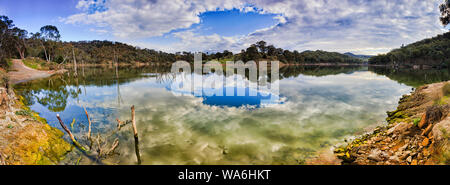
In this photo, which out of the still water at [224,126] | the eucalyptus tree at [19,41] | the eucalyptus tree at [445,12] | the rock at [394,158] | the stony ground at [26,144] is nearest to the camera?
the rock at [394,158]

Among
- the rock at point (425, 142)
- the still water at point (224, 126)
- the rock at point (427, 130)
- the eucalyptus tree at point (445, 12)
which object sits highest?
the eucalyptus tree at point (445, 12)

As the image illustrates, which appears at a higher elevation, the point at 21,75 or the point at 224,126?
the point at 21,75

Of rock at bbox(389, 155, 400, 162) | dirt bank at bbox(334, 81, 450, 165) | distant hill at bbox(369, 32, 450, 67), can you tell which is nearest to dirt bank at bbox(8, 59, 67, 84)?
dirt bank at bbox(334, 81, 450, 165)

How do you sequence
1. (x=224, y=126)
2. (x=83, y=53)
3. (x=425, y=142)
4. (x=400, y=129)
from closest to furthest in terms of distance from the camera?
1. (x=425, y=142)
2. (x=400, y=129)
3. (x=224, y=126)
4. (x=83, y=53)

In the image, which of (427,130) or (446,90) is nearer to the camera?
(427,130)

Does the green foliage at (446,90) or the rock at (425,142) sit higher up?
the green foliage at (446,90)

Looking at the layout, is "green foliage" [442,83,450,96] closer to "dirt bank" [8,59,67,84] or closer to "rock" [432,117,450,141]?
"rock" [432,117,450,141]

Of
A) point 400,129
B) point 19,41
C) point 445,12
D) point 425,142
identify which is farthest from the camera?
point 19,41

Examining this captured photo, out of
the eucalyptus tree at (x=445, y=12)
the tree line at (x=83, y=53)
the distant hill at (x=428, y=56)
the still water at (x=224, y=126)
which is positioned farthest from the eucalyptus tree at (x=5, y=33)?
the distant hill at (x=428, y=56)

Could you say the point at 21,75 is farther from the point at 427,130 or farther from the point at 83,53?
the point at 83,53

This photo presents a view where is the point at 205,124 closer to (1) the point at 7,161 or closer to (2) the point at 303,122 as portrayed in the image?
(2) the point at 303,122

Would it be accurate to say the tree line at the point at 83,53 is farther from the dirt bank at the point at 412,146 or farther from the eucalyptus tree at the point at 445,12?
the eucalyptus tree at the point at 445,12

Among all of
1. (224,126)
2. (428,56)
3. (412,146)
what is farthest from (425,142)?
(428,56)

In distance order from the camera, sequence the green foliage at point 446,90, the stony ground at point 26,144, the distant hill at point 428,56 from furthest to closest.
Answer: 1. the distant hill at point 428,56
2. the green foliage at point 446,90
3. the stony ground at point 26,144
